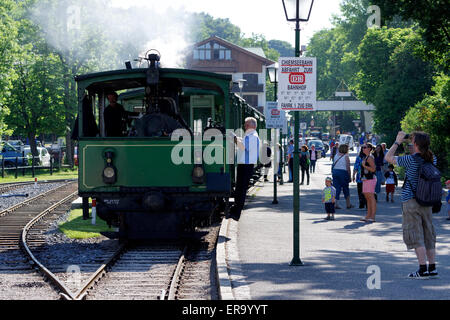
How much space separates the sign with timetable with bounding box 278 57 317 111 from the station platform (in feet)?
7.23

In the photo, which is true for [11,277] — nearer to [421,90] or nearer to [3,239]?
[3,239]

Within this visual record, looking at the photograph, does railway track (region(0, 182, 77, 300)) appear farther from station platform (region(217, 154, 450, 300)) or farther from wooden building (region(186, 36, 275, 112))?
wooden building (region(186, 36, 275, 112))

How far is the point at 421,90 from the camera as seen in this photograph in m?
46.0

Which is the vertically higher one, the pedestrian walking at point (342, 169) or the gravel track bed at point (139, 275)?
the pedestrian walking at point (342, 169)

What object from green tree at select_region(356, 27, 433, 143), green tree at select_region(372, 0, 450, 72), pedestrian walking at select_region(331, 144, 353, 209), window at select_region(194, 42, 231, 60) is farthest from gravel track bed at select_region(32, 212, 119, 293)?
window at select_region(194, 42, 231, 60)

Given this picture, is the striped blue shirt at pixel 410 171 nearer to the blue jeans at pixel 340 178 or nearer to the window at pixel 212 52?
the blue jeans at pixel 340 178

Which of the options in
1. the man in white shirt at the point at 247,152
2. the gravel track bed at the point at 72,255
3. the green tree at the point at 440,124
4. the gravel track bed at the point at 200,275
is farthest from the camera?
the green tree at the point at 440,124

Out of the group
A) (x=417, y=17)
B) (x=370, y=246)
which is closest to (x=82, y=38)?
(x=417, y=17)

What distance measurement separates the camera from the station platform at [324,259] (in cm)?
859

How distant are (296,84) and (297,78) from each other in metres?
0.08

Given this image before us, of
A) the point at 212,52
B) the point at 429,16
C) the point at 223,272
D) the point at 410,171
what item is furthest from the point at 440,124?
the point at 212,52

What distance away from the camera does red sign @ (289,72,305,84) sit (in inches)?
426

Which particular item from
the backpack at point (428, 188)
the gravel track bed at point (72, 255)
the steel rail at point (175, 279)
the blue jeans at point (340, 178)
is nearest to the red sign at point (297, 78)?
the backpack at point (428, 188)

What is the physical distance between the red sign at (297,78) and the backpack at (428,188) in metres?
2.24
